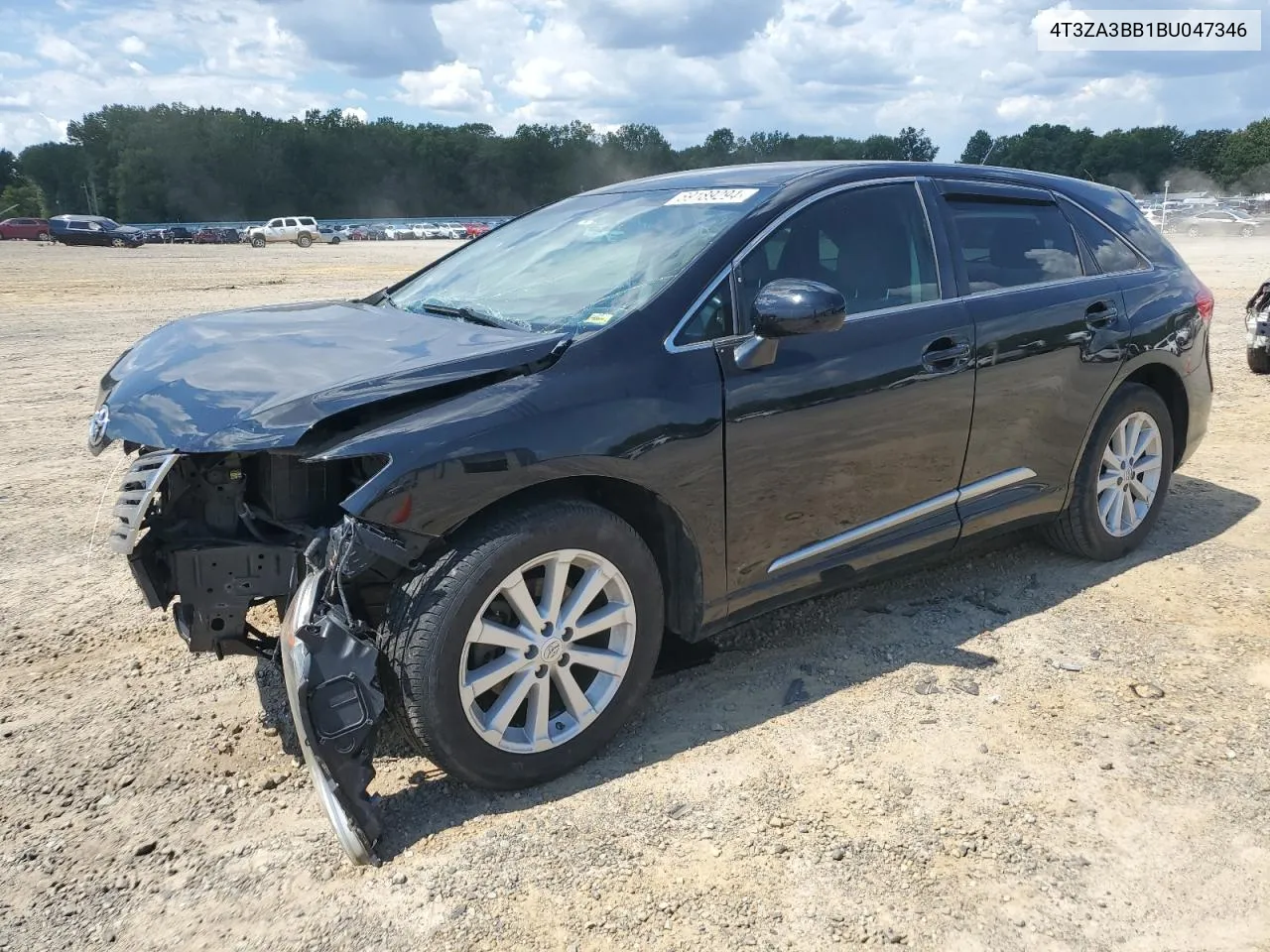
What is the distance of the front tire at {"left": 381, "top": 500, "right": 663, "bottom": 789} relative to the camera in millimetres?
2709

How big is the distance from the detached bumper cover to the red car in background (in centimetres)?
6114

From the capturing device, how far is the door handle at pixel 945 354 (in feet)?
12.1

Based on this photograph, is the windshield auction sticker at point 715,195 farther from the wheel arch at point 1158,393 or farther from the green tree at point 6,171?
the green tree at point 6,171

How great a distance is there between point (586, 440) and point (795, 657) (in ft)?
4.81

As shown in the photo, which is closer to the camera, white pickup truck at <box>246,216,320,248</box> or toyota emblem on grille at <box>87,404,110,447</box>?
toyota emblem on grille at <box>87,404,110,447</box>

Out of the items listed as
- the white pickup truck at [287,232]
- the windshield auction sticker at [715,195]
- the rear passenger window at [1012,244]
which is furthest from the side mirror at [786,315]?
the white pickup truck at [287,232]

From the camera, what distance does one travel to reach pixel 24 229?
177ft

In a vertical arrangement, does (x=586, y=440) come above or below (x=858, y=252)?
below

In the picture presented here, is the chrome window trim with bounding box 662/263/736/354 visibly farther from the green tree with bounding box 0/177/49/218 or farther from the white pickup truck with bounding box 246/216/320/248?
the green tree with bounding box 0/177/49/218

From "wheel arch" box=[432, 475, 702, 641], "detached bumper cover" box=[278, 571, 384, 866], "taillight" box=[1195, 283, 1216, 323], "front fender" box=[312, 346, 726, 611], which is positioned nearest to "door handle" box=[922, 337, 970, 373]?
"front fender" box=[312, 346, 726, 611]

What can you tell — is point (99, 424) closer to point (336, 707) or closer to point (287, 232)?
point (336, 707)

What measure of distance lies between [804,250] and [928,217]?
28.3 inches

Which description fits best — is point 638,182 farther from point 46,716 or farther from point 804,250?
point 46,716

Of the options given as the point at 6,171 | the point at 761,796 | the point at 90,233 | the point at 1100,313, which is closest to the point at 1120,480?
the point at 1100,313
